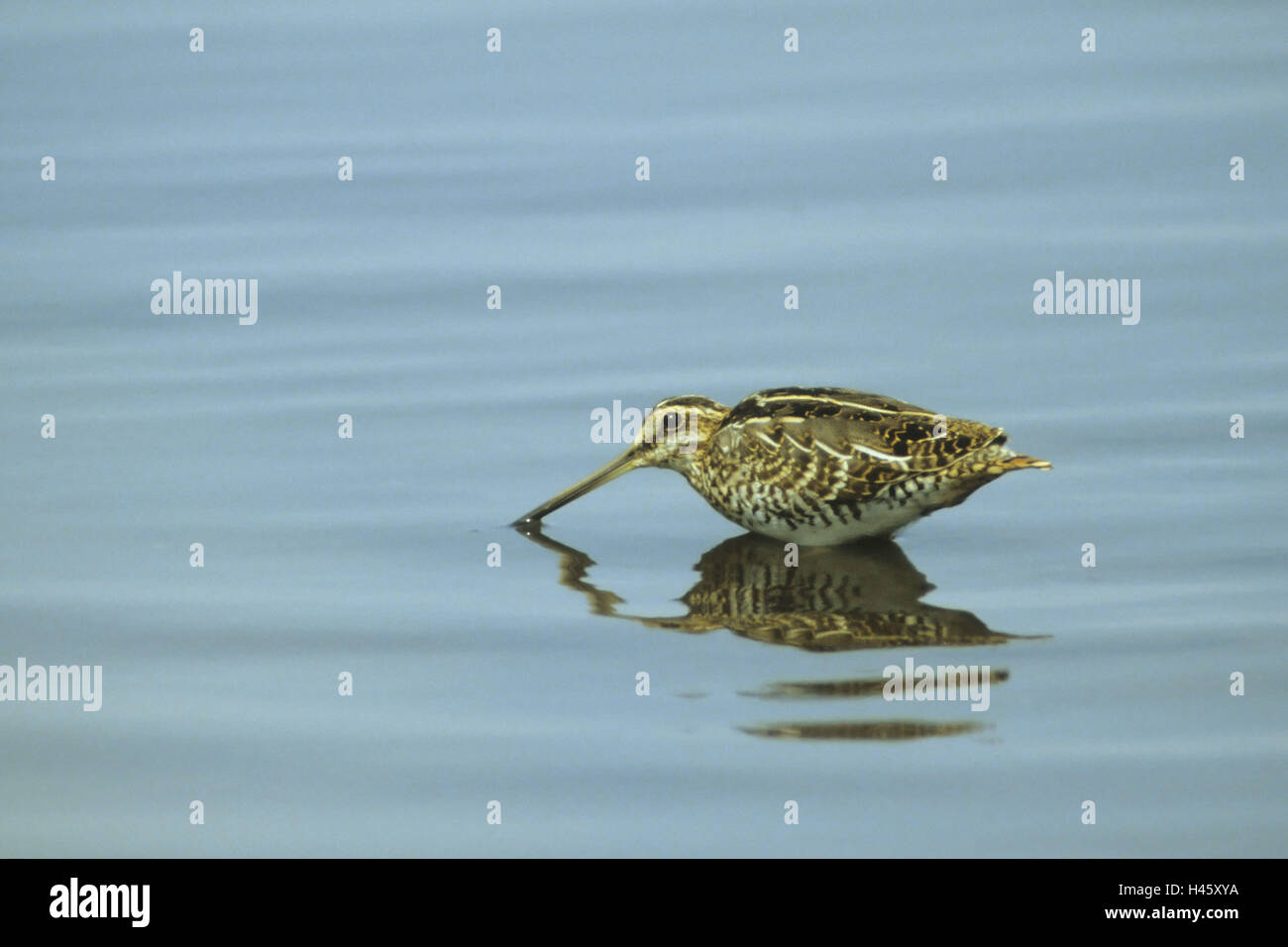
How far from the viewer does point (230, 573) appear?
11602mm

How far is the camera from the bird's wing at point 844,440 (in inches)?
449

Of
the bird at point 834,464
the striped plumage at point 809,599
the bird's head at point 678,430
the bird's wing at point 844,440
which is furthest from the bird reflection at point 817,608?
the bird's head at point 678,430

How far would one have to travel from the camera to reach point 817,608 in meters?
10.8

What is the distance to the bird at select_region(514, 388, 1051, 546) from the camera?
1138cm

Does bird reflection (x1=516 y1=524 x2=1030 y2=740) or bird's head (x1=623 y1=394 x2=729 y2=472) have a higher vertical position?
bird's head (x1=623 y1=394 x2=729 y2=472)

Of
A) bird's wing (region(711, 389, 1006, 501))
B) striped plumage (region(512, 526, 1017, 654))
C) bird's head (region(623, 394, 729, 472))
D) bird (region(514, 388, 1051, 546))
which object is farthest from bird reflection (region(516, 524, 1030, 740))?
bird's head (region(623, 394, 729, 472))

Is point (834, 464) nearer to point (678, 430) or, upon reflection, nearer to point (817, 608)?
point (817, 608)

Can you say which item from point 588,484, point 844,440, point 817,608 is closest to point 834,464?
point 844,440

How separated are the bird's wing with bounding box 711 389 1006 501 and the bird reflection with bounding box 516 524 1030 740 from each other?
1.46 feet

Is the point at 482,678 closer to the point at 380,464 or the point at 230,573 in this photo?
the point at 230,573

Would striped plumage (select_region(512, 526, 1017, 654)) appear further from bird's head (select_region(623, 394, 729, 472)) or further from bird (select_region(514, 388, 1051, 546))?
bird's head (select_region(623, 394, 729, 472))

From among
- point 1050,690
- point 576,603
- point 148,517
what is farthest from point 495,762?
point 148,517

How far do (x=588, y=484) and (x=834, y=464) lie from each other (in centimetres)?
174

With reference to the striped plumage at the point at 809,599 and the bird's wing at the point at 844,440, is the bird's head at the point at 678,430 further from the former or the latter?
the striped plumage at the point at 809,599
